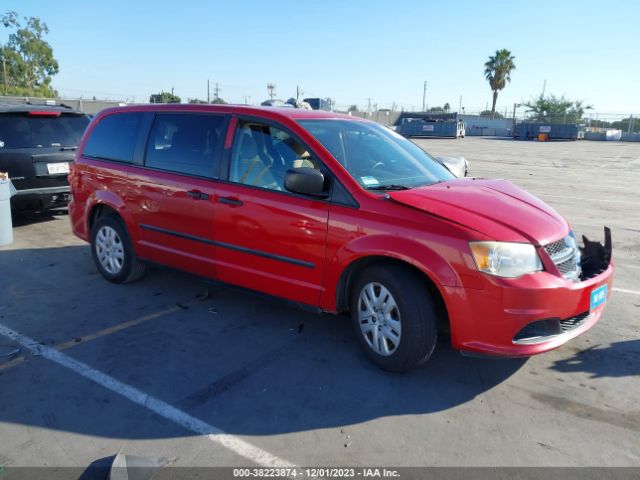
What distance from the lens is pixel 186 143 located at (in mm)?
4762

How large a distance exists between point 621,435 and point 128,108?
512 centimetres

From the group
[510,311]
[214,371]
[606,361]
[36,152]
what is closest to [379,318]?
[510,311]

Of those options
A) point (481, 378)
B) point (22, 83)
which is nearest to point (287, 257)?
point (481, 378)

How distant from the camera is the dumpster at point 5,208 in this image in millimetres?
6811

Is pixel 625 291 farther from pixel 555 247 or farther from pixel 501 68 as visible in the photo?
pixel 501 68

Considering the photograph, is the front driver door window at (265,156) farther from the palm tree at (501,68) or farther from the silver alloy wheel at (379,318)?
the palm tree at (501,68)

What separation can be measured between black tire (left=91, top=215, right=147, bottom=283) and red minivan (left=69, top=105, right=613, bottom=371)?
0.06 ft

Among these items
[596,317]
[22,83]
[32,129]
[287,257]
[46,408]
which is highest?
[22,83]

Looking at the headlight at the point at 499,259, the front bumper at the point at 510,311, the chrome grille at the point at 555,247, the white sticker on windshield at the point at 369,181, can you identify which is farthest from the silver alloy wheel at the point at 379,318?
the chrome grille at the point at 555,247

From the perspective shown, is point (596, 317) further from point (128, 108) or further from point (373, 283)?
point (128, 108)

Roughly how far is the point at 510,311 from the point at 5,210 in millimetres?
6567

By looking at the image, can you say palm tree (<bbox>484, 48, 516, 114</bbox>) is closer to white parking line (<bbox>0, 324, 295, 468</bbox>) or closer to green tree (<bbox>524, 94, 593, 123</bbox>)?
green tree (<bbox>524, 94, 593, 123</bbox>)

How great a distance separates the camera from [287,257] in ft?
13.1

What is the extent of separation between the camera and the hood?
3.31 metres
